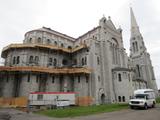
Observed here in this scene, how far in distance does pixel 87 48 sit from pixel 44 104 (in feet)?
60.2

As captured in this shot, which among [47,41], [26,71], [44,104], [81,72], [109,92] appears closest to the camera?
[44,104]

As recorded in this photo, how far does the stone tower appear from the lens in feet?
211

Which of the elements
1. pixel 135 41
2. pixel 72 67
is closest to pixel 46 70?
pixel 72 67

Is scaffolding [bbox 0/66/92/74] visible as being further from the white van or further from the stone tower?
the stone tower

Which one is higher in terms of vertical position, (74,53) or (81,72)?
(74,53)

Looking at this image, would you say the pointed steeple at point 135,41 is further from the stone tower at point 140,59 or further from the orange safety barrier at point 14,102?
the orange safety barrier at point 14,102

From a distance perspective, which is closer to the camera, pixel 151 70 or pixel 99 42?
pixel 99 42

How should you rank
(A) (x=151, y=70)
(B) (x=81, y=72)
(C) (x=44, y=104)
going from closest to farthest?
1. (C) (x=44, y=104)
2. (B) (x=81, y=72)
3. (A) (x=151, y=70)

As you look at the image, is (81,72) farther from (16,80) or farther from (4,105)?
(4,105)

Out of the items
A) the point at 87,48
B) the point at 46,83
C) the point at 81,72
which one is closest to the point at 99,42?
the point at 87,48

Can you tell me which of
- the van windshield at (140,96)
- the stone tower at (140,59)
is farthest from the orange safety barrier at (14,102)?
the stone tower at (140,59)

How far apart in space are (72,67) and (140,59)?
126 ft

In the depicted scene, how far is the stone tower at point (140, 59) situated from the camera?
64.2 metres

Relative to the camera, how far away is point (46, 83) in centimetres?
3772
